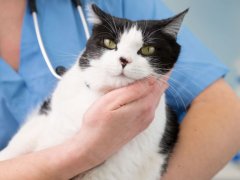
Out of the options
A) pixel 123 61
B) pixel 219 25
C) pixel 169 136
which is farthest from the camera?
pixel 219 25

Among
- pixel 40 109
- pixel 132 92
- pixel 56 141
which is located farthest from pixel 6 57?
pixel 132 92

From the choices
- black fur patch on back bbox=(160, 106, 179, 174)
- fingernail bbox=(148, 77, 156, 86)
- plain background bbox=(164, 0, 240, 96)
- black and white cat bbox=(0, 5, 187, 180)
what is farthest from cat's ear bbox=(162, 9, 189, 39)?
plain background bbox=(164, 0, 240, 96)

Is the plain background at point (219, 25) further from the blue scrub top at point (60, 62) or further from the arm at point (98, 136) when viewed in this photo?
the arm at point (98, 136)

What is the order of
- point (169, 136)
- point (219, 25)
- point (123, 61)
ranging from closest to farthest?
point (123, 61) → point (169, 136) → point (219, 25)

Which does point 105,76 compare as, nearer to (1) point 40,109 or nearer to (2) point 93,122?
(2) point 93,122

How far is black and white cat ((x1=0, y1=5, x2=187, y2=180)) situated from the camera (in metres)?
0.65

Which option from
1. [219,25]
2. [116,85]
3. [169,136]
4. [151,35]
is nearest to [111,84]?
[116,85]

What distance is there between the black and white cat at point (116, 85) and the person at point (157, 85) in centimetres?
4

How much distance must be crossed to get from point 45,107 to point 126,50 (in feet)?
0.97

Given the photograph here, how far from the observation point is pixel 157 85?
0.68m

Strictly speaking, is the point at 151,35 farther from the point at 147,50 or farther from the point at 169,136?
the point at 169,136

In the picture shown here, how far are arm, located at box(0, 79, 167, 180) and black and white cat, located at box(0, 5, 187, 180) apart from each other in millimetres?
33

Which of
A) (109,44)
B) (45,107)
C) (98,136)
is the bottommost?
(45,107)

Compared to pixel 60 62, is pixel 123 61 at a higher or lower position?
higher
